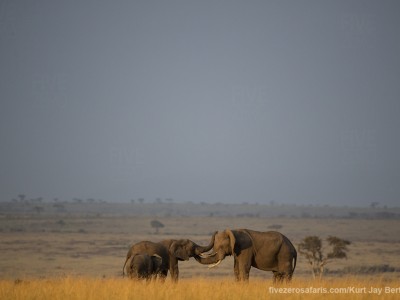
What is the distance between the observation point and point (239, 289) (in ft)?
56.5

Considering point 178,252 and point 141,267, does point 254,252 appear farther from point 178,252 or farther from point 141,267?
point 141,267

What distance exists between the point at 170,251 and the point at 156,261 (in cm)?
82

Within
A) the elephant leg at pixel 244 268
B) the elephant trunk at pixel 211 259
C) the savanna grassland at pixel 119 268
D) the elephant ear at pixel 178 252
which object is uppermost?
the elephant ear at pixel 178 252

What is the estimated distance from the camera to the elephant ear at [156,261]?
65.7 ft

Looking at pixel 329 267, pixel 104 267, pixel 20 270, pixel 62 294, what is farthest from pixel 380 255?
pixel 62 294

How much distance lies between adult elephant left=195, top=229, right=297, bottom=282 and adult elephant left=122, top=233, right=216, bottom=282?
285 millimetres

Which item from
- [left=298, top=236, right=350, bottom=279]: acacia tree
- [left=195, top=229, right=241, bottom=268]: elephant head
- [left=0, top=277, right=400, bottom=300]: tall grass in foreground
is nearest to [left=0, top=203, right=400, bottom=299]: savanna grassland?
[left=0, top=277, right=400, bottom=300]: tall grass in foreground

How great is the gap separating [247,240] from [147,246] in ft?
9.36

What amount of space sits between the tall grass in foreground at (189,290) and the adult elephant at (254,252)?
2016 millimetres

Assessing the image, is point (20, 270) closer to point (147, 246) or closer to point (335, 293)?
point (147, 246)

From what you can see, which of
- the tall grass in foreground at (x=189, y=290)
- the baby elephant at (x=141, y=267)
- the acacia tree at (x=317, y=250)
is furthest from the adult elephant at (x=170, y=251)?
the acacia tree at (x=317, y=250)

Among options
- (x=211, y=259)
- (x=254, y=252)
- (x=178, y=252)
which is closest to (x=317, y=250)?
(x=254, y=252)

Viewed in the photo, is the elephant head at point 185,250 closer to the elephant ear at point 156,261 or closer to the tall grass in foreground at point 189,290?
the elephant ear at point 156,261

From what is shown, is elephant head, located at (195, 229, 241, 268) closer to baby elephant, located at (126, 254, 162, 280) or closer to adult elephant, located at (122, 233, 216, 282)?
adult elephant, located at (122, 233, 216, 282)
